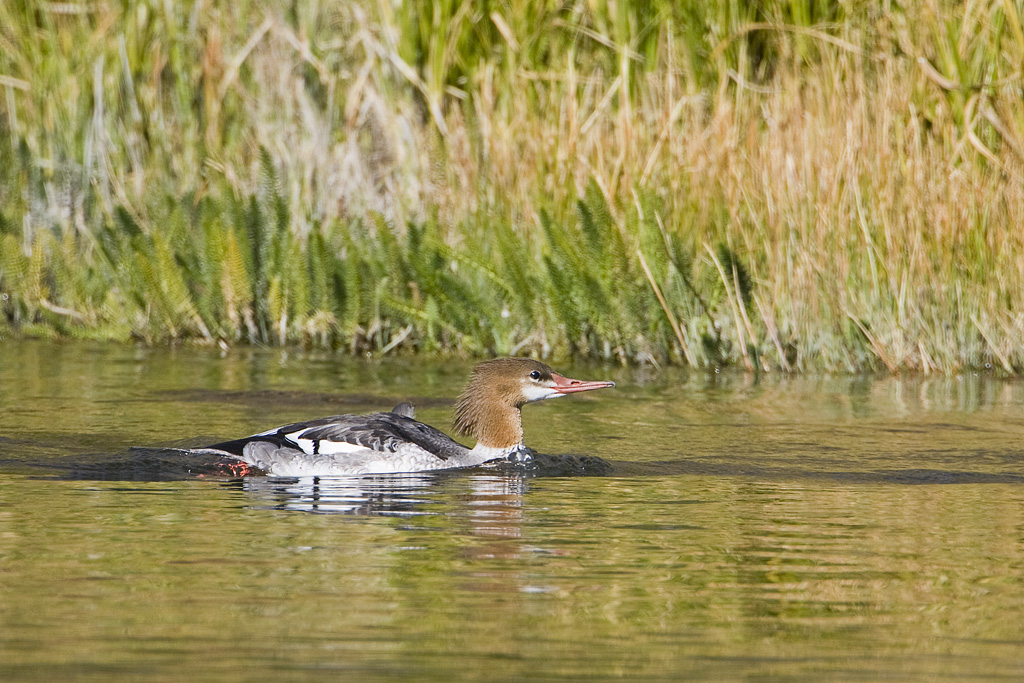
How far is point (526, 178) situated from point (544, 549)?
6.57 m

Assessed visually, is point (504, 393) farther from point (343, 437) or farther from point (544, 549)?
point (544, 549)

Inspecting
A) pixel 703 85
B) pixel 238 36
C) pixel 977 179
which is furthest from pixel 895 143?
pixel 238 36

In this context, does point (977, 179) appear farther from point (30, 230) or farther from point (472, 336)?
point (30, 230)

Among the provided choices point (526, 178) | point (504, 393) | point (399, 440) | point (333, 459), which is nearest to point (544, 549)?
point (399, 440)

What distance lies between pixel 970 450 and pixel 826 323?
9.47ft

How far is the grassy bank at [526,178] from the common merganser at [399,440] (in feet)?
9.89

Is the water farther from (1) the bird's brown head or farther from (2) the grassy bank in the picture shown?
(2) the grassy bank

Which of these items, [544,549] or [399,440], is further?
[399,440]

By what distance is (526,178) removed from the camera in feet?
38.0

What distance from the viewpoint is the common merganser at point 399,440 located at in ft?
24.2

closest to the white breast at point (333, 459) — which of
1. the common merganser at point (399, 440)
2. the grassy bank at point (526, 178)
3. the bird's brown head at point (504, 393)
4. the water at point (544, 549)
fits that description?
the common merganser at point (399, 440)

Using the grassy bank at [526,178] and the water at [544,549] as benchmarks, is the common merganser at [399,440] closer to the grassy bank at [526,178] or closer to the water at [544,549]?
the water at [544,549]

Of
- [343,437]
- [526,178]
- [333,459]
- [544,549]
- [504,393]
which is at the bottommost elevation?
[544,549]

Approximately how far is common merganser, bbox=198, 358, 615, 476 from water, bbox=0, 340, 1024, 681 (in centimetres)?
19
